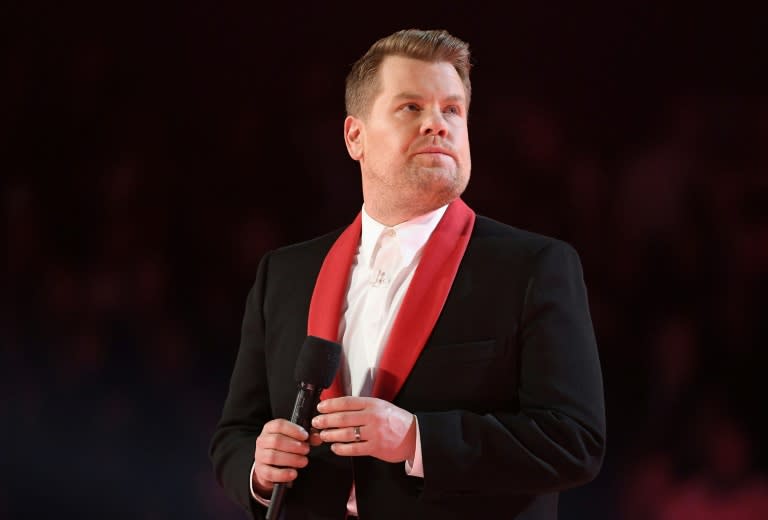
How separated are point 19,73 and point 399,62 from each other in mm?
1568

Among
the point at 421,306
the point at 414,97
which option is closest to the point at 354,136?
the point at 414,97

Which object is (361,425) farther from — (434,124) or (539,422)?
(434,124)

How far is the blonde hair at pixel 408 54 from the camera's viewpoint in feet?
6.08

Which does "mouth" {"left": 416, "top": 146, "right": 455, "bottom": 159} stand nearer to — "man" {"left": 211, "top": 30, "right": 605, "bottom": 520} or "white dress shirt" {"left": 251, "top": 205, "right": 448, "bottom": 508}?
"man" {"left": 211, "top": 30, "right": 605, "bottom": 520}

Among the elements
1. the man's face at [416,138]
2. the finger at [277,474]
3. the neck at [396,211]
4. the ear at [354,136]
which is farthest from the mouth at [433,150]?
the finger at [277,474]

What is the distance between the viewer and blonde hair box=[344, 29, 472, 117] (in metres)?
1.85

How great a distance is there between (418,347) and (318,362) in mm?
221

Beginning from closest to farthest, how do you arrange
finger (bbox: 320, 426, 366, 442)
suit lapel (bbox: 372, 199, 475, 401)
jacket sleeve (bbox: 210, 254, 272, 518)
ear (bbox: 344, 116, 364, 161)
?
finger (bbox: 320, 426, 366, 442), suit lapel (bbox: 372, 199, 475, 401), jacket sleeve (bbox: 210, 254, 272, 518), ear (bbox: 344, 116, 364, 161)

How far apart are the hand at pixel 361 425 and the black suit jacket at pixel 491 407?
0.19 ft

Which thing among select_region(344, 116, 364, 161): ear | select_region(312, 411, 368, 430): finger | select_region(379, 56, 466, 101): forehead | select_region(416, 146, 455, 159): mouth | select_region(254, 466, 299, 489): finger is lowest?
select_region(254, 466, 299, 489): finger

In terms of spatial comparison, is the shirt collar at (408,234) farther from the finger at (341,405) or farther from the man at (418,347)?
the finger at (341,405)

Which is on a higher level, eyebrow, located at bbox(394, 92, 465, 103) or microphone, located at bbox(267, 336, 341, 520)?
eyebrow, located at bbox(394, 92, 465, 103)

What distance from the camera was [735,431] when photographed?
7.38ft

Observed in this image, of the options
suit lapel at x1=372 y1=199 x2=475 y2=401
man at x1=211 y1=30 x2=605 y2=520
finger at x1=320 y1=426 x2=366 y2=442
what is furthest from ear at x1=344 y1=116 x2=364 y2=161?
finger at x1=320 y1=426 x2=366 y2=442
